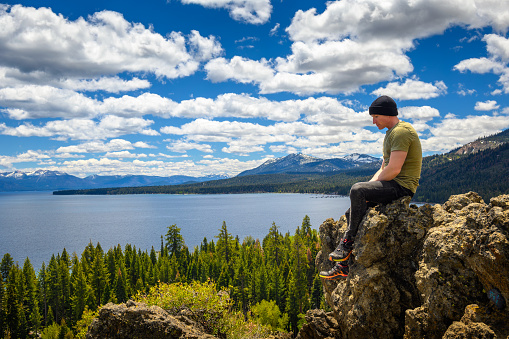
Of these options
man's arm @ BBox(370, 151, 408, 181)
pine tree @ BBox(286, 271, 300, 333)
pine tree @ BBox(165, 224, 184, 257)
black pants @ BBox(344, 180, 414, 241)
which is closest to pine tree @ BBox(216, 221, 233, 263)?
pine tree @ BBox(165, 224, 184, 257)

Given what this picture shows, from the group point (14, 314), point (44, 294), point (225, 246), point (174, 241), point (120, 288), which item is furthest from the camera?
point (174, 241)

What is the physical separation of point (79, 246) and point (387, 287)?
13097 centimetres

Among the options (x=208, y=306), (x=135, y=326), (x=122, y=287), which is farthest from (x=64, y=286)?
(x=135, y=326)

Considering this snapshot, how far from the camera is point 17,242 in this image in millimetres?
126375

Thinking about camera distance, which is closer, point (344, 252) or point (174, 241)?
point (344, 252)

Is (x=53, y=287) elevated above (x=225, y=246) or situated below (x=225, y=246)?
below

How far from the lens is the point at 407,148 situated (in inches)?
353

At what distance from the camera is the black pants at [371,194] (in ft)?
30.7

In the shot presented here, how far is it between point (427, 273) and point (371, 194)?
7.79 ft

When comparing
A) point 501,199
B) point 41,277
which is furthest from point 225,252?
point 501,199

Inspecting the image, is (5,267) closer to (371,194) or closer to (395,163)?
(371,194)

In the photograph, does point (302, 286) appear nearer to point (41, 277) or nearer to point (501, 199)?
point (41, 277)

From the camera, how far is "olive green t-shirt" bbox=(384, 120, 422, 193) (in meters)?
8.98

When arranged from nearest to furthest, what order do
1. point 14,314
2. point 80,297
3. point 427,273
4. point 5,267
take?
point 427,273
point 14,314
point 80,297
point 5,267
